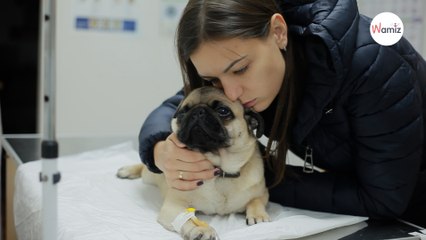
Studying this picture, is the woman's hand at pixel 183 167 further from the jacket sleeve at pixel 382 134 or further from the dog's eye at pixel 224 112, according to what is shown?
the jacket sleeve at pixel 382 134

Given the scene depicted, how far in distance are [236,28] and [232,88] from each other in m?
0.13

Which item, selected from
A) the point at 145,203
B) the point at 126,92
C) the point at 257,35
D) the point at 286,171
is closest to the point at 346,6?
the point at 257,35

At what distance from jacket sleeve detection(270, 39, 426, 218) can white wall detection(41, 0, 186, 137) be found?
163 cm

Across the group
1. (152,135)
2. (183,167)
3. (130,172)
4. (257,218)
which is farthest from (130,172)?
(257,218)

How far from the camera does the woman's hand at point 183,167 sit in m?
1.03

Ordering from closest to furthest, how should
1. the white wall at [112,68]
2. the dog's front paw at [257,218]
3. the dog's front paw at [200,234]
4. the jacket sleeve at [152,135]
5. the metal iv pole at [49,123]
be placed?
the metal iv pole at [49,123] → the dog's front paw at [200,234] → the dog's front paw at [257,218] → the jacket sleeve at [152,135] → the white wall at [112,68]

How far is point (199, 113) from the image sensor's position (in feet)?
3.42

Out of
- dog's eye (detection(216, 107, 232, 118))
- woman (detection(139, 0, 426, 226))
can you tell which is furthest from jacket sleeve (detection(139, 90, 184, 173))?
dog's eye (detection(216, 107, 232, 118))

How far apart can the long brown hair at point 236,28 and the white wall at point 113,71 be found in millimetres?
1561

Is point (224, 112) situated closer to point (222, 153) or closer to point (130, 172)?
point (222, 153)

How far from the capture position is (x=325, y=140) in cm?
106

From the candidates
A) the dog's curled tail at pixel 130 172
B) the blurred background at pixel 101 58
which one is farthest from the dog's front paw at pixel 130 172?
the blurred background at pixel 101 58

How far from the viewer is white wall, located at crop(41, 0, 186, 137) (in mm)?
2477

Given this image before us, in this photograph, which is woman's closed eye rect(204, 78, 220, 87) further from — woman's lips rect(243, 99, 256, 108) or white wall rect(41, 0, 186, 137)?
white wall rect(41, 0, 186, 137)
